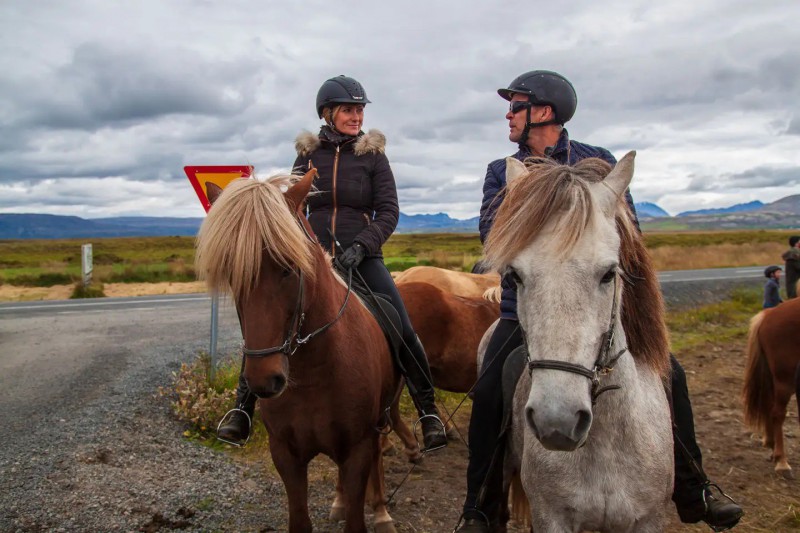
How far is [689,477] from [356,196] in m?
2.94

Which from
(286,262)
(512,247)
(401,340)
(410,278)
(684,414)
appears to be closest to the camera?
(512,247)

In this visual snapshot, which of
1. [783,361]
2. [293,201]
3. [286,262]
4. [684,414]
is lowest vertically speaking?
[783,361]

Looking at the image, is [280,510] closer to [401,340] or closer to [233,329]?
[401,340]

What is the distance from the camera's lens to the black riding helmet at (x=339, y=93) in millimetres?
4695

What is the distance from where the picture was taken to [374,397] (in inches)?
154

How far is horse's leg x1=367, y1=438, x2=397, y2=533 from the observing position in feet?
15.9

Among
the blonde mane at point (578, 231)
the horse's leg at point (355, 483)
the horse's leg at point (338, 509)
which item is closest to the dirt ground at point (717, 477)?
the horse's leg at point (338, 509)

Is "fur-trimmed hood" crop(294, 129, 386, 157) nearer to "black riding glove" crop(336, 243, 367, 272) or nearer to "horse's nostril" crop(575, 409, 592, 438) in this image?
"black riding glove" crop(336, 243, 367, 272)

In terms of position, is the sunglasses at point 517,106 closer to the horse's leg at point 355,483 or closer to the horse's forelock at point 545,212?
the horse's forelock at point 545,212

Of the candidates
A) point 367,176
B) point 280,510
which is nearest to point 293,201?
point 367,176

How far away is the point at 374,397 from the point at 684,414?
6.14 ft

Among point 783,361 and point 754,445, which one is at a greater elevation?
point 783,361

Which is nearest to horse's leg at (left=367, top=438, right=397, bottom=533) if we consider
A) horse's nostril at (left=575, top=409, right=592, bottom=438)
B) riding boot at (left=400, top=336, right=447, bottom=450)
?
riding boot at (left=400, top=336, right=447, bottom=450)

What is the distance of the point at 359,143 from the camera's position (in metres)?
4.63
